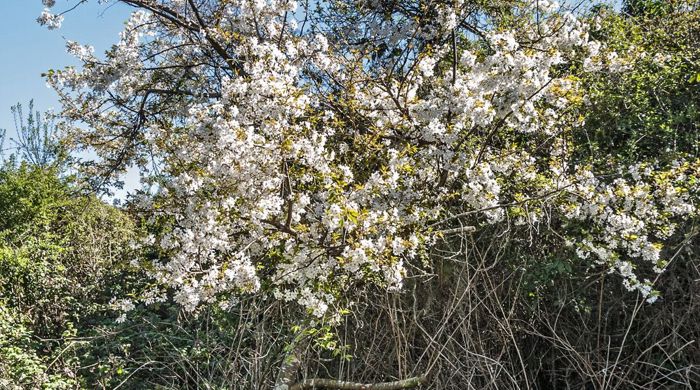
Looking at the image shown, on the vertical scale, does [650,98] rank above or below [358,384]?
above

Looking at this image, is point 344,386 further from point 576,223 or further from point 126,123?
point 126,123

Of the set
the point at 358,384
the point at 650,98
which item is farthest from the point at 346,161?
the point at 650,98

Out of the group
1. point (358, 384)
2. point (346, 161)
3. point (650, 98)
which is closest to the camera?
point (358, 384)

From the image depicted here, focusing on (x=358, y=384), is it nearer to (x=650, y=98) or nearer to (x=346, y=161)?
(x=346, y=161)

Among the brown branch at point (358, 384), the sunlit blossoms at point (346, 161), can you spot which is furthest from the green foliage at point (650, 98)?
the brown branch at point (358, 384)

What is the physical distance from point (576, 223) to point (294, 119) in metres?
1.87

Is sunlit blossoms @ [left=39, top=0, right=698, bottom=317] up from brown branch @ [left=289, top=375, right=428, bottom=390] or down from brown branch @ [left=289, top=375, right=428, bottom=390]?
up

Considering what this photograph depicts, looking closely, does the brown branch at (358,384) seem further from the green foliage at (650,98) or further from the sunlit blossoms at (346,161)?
the green foliage at (650,98)

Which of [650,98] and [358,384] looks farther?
[650,98]

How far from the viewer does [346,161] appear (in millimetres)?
3695

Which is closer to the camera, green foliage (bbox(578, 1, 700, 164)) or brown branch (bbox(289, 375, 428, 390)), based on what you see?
brown branch (bbox(289, 375, 428, 390))

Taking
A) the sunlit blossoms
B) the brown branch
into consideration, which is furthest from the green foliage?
the brown branch

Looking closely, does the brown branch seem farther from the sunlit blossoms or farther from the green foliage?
the green foliage

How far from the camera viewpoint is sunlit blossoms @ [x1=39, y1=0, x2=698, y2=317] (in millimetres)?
3129
